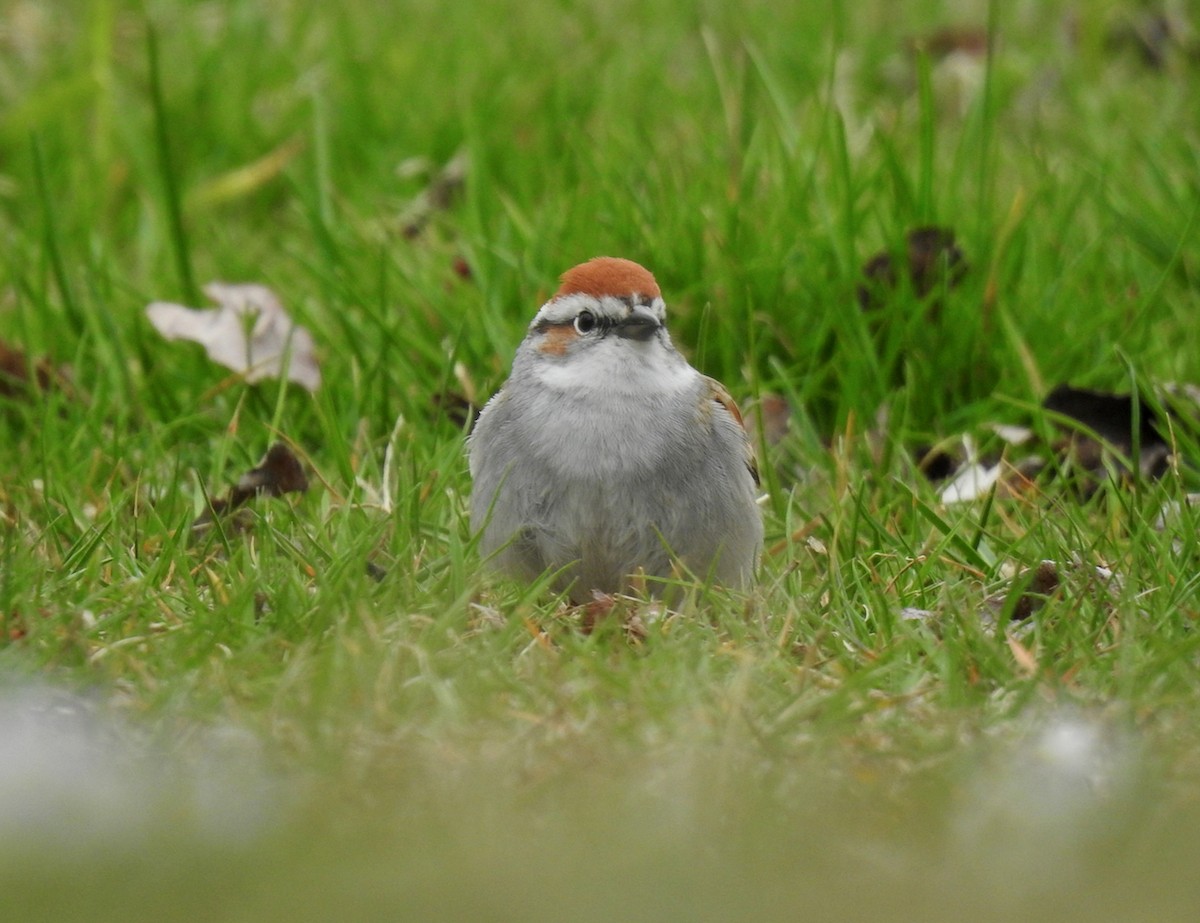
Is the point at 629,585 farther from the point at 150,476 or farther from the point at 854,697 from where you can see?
the point at 150,476

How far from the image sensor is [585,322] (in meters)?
3.79

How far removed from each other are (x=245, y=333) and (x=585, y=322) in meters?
1.28

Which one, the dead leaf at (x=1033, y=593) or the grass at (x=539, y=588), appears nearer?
the grass at (x=539, y=588)

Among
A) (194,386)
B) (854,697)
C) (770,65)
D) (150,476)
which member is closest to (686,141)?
(770,65)

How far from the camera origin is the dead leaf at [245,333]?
4621 mm

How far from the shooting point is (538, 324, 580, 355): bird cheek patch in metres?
3.78

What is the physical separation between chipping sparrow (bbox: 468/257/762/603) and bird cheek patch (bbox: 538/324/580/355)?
2cm

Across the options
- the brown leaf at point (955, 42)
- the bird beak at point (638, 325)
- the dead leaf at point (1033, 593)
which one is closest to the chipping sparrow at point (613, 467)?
the bird beak at point (638, 325)

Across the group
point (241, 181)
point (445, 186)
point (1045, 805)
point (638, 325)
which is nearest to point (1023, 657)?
point (1045, 805)

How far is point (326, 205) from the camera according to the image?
5.37 meters

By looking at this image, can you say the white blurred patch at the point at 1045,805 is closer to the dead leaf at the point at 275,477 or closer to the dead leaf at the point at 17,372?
the dead leaf at the point at 275,477

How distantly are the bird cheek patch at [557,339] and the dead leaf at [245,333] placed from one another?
96 cm

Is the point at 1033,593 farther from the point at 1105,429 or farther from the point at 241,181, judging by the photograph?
the point at 241,181

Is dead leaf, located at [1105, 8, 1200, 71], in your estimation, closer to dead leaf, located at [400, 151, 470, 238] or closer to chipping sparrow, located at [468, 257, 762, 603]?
dead leaf, located at [400, 151, 470, 238]
